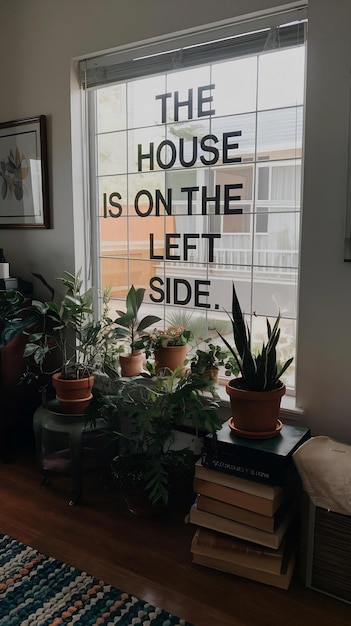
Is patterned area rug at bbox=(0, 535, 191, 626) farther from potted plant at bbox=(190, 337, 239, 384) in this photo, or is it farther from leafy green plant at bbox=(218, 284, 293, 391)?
potted plant at bbox=(190, 337, 239, 384)

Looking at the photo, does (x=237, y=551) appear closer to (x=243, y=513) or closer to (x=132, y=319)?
(x=243, y=513)

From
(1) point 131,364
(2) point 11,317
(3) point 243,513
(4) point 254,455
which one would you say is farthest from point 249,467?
(2) point 11,317

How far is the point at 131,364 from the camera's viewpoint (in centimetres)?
265

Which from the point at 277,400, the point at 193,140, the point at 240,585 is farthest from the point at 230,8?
the point at 240,585

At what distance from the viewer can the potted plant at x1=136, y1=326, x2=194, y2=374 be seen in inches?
101

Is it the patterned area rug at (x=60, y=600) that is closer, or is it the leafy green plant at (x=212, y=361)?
the patterned area rug at (x=60, y=600)

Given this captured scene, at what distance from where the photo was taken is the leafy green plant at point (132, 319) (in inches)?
102

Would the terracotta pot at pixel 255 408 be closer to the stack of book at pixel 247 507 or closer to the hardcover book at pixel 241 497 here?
the stack of book at pixel 247 507

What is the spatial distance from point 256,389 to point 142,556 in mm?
771

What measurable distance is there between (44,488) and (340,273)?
5.49 ft

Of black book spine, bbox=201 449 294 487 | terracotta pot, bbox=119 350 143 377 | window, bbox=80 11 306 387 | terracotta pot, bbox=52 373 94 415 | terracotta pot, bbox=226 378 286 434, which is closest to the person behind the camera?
black book spine, bbox=201 449 294 487

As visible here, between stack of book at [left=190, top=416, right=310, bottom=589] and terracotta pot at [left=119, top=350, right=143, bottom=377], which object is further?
terracotta pot at [left=119, top=350, right=143, bottom=377]

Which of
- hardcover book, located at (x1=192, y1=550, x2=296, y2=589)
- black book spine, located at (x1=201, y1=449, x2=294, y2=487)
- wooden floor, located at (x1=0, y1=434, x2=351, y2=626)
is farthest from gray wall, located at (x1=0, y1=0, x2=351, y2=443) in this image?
wooden floor, located at (x1=0, y1=434, x2=351, y2=626)

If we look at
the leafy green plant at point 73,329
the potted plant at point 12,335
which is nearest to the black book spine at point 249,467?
the leafy green plant at point 73,329
